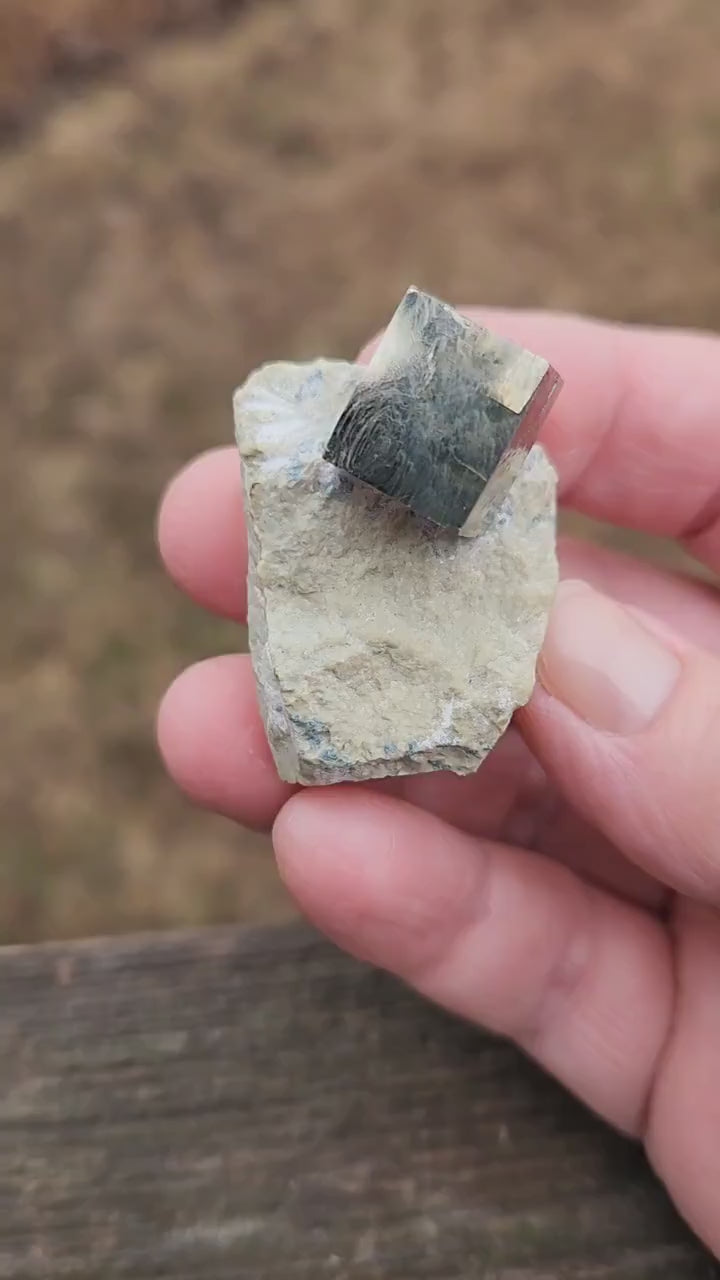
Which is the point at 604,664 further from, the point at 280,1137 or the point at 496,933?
the point at 280,1137

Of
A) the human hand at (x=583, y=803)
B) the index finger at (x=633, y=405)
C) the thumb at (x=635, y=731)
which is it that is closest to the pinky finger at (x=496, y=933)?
the human hand at (x=583, y=803)

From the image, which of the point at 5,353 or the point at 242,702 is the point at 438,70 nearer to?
the point at 5,353

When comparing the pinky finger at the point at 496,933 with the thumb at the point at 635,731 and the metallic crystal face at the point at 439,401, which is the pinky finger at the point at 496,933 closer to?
the thumb at the point at 635,731

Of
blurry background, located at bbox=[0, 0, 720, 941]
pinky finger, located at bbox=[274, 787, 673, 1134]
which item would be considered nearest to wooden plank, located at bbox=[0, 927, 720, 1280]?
pinky finger, located at bbox=[274, 787, 673, 1134]

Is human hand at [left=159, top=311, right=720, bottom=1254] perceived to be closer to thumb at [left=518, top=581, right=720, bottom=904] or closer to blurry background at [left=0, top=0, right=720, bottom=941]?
thumb at [left=518, top=581, right=720, bottom=904]

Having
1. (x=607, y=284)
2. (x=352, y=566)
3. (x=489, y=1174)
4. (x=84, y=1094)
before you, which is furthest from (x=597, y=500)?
(x=607, y=284)

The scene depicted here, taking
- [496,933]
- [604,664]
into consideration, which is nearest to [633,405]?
[604,664]
